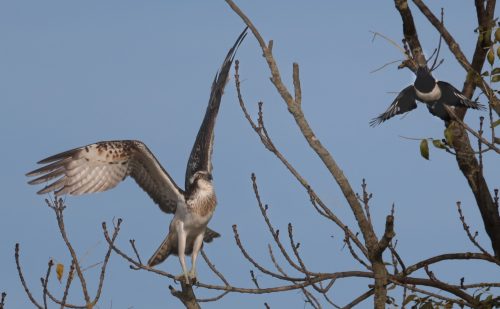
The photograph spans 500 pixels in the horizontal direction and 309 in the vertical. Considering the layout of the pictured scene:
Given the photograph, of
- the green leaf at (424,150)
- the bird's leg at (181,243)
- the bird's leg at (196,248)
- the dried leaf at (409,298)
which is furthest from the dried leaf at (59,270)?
the green leaf at (424,150)

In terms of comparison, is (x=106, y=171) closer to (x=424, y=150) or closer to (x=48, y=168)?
(x=48, y=168)

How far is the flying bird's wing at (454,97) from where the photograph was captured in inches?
253

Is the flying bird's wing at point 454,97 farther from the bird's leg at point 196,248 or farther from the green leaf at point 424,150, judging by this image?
the bird's leg at point 196,248

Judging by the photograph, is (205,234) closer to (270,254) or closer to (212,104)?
(212,104)

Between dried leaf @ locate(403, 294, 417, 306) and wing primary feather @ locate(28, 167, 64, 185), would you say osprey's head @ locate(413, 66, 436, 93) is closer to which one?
dried leaf @ locate(403, 294, 417, 306)

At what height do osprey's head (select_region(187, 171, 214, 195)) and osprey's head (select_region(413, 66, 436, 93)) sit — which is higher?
osprey's head (select_region(187, 171, 214, 195))

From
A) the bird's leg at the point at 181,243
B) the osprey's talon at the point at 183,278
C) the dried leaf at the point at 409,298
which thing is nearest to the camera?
the dried leaf at the point at 409,298

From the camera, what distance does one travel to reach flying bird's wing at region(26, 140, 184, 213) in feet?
26.0

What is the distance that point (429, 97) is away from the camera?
642cm

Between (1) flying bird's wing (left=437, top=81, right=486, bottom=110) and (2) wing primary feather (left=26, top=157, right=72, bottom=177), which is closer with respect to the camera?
(1) flying bird's wing (left=437, top=81, right=486, bottom=110)

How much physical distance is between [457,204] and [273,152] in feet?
4.27

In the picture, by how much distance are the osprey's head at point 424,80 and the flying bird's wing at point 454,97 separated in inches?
4.4

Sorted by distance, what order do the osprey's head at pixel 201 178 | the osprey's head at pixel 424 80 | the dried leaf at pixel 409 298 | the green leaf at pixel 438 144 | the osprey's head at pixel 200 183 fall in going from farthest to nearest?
the osprey's head at pixel 201 178
the osprey's head at pixel 200 183
the osprey's head at pixel 424 80
the dried leaf at pixel 409 298
the green leaf at pixel 438 144

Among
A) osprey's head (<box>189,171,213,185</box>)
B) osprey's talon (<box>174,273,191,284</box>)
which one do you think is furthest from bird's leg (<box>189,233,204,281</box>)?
osprey's head (<box>189,171,213,185</box>)
